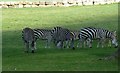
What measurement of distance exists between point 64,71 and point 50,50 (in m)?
7.03

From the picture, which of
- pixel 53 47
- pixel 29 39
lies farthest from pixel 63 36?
pixel 29 39

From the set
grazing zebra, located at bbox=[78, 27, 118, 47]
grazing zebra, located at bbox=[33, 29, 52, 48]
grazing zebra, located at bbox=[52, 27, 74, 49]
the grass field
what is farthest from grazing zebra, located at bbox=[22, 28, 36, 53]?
grazing zebra, located at bbox=[78, 27, 118, 47]

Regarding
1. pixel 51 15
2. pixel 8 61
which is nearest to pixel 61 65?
pixel 8 61

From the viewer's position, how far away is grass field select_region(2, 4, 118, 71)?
1738 cm

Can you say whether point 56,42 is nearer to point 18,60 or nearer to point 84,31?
point 84,31

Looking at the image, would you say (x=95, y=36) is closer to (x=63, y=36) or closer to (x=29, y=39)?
(x=63, y=36)

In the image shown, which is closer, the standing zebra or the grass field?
the grass field

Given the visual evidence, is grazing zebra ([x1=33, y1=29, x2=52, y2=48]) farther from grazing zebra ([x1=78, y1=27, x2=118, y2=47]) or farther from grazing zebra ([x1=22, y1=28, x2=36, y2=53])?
grazing zebra ([x1=78, y1=27, x2=118, y2=47])

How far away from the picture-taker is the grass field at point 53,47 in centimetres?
1738

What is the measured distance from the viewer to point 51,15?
39.6 meters

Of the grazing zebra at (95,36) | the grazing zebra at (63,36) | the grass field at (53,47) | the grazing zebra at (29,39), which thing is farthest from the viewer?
the grazing zebra at (95,36)

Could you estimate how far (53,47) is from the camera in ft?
80.1

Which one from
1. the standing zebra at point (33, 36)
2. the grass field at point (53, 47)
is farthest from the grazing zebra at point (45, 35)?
the grass field at point (53, 47)

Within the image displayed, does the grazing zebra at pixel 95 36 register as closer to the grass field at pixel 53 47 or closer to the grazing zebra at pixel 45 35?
the grass field at pixel 53 47
